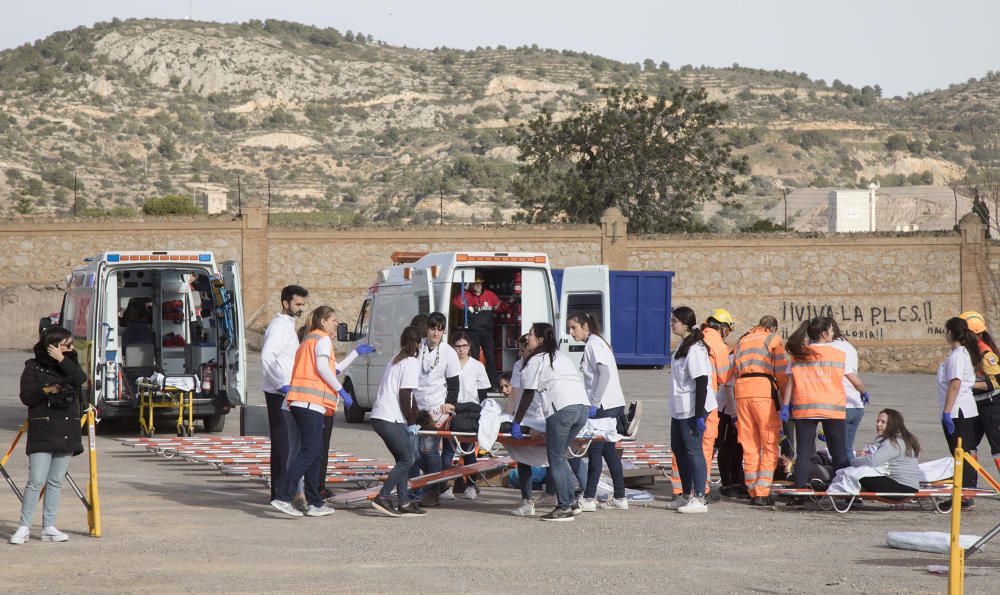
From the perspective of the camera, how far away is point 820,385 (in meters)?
11.9

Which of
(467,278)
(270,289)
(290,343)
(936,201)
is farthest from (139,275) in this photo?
(936,201)

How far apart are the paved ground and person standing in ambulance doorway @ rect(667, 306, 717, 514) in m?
0.35

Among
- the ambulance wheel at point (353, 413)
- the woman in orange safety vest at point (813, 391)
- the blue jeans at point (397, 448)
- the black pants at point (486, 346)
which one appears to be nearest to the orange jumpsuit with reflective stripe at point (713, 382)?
the woman in orange safety vest at point (813, 391)

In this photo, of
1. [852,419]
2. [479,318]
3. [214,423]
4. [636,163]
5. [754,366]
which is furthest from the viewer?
[636,163]

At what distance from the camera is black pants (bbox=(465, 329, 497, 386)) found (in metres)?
17.3

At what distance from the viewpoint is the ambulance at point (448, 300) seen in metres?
17.5

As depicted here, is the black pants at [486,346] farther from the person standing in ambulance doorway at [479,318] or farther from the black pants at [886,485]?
the black pants at [886,485]

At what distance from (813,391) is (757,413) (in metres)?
0.54

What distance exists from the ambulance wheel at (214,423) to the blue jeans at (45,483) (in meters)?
8.63

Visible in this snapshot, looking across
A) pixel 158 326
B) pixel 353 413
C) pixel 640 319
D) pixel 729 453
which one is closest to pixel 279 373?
pixel 729 453

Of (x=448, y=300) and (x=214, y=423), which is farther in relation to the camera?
(x=214, y=423)

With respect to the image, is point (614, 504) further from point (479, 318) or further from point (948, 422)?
point (479, 318)

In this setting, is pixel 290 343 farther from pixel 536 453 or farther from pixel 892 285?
pixel 892 285

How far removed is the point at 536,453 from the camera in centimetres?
1161
